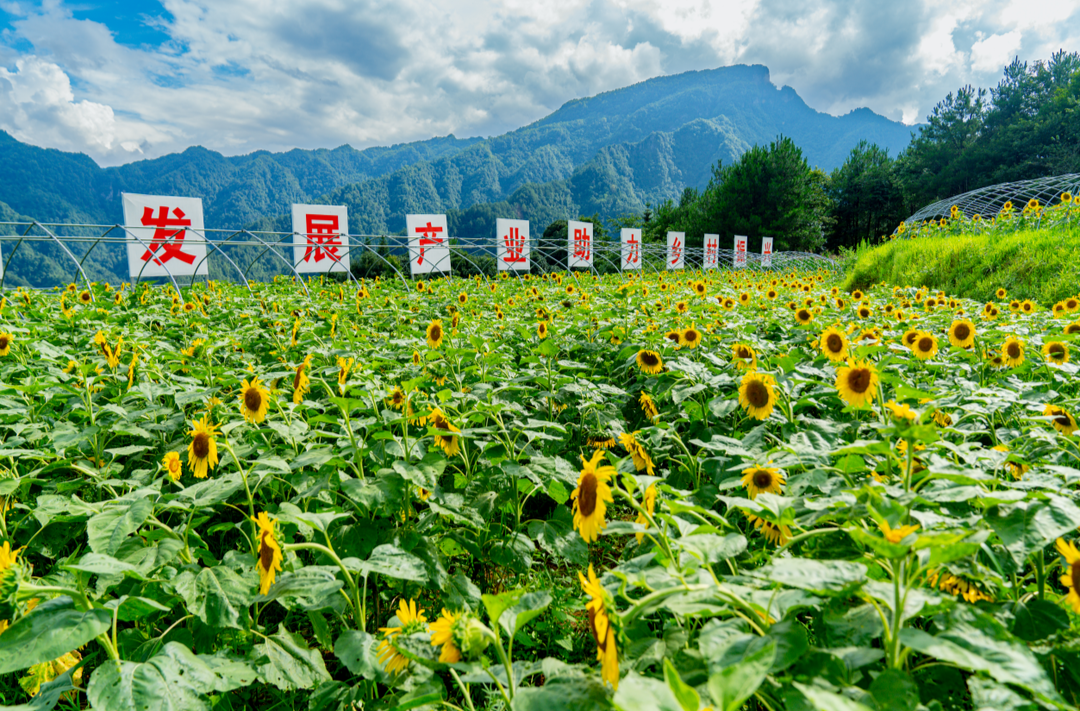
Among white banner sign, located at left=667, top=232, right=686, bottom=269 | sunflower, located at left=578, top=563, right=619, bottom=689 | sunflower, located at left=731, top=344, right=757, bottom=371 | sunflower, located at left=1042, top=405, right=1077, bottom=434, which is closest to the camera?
sunflower, located at left=578, top=563, right=619, bottom=689

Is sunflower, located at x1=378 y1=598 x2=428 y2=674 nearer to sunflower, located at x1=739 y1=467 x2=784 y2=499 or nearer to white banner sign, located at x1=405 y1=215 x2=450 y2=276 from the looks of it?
sunflower, located at x1=739 y1=467 x2=784 y2=499

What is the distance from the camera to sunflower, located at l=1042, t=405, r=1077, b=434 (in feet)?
4.70

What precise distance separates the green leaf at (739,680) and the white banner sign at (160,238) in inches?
384

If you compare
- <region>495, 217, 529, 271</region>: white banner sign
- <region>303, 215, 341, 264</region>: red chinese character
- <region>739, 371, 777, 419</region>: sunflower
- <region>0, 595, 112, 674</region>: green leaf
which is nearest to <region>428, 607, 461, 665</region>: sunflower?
<region>0, 595, 112, 674</region>: green leaf

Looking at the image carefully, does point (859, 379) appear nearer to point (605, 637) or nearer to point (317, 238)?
point (605, 637)

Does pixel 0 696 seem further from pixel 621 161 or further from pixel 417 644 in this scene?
pixel 621 161

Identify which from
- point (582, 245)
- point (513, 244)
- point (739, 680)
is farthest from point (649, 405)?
point (582, 245)

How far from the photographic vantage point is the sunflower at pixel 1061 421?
1433 millimetres

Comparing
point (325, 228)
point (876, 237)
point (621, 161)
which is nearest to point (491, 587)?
point (325, 228)

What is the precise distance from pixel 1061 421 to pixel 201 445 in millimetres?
2573

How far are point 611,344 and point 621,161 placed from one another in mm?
192801

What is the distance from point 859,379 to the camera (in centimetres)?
181

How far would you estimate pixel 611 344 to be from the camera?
11.4ft

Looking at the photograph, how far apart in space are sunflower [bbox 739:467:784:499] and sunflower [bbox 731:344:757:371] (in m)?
1.05
